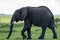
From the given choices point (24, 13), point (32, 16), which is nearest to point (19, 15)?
point (24, 13)

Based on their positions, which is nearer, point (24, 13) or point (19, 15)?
point (24, 13)

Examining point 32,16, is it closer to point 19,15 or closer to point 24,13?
point 24,13

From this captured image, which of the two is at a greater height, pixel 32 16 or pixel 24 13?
pixel 24 13

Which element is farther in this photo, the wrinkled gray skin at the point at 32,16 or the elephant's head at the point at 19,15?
the wrinkled gray skin at the point at 32,16

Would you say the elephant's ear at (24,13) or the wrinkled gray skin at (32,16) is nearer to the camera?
the elephant's ear at (24,13)

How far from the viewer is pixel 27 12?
15.0 meters

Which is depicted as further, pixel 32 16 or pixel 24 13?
pixel 32 16

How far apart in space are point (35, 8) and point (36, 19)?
0.58 meters

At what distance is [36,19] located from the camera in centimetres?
1505

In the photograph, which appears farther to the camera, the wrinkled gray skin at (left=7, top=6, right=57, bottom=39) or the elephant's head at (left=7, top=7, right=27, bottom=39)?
the wrinkled gray skin at (left=7, top=6, right=57, bottom=39)

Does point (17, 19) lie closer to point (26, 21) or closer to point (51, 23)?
point (26, 21)

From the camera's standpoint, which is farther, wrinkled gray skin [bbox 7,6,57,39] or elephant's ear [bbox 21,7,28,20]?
wrinkled gray skin [bbox 7,6,57,39]

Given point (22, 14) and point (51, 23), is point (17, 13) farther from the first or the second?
point (51, 23)

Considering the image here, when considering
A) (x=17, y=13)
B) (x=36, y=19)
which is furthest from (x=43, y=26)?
(x=17, y=13)
